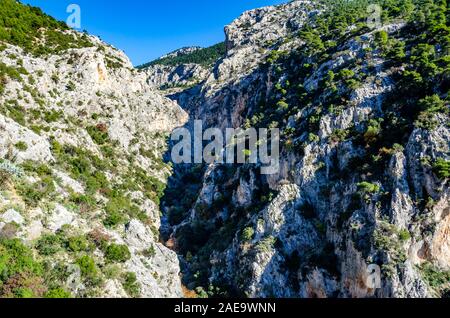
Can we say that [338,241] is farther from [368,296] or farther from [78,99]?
[78,99]

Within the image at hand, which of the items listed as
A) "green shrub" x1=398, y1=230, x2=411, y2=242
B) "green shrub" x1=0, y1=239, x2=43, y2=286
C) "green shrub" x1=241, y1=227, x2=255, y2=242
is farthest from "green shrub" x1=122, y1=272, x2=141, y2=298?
"green shrub" x1=398, y1=230, x2=411, y2=242

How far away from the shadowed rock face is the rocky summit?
0.18 meters

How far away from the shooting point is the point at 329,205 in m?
42.6

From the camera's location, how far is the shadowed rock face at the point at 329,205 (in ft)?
111

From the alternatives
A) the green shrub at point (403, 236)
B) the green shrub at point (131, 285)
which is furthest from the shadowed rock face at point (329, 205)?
the green shrub at point (131, 285)

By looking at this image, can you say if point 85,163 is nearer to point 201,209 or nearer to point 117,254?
point 201,209

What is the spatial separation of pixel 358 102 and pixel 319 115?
17.3 feet

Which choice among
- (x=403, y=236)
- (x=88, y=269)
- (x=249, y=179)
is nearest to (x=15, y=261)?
(x=88, y=269)

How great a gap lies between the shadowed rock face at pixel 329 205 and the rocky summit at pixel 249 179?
18cm

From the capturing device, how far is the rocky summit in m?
31.8

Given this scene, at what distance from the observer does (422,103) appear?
4269 cm

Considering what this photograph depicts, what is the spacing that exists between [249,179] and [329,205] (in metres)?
13.1

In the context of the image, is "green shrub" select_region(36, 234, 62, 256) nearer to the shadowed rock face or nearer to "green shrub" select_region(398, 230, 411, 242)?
the shadowed rock face
